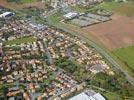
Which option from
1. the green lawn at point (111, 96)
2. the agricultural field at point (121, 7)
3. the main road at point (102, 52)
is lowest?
the green lawn at point (111, 96)

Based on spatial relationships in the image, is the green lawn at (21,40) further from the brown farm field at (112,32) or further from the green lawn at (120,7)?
the green lawn at (120,7)

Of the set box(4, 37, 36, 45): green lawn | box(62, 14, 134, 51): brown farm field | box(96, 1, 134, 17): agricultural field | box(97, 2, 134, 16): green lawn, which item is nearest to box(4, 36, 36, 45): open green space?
box(4, 37, 36, 45): green lawn

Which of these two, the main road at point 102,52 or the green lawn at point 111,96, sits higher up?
the main road at point 102,52

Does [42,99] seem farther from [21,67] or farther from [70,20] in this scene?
[70,20]

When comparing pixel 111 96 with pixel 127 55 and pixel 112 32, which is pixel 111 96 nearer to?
pixel 127 55

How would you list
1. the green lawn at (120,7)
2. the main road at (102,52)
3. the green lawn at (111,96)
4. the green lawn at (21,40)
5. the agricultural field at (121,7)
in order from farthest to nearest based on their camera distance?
the green lawn at (120,7)
the agricultural field at (121,7)
the green lawn at (21,40)
the main road at (102,52)
the green lawn at (111,96)

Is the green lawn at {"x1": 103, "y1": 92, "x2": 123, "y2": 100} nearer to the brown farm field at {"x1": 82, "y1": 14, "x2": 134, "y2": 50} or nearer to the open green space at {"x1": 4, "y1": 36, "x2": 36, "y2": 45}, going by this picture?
the brown farm field at {"x1": 82, "y1": 14, "x2": 134, "y2": 50}

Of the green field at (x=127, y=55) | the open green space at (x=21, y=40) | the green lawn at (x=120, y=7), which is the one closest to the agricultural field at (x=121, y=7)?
the green lawn at (x=120, y=7)
